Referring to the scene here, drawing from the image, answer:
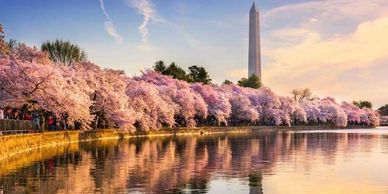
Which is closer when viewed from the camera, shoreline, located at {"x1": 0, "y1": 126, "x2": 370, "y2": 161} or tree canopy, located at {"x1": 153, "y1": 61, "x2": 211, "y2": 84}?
shoreline, located at {"x1": 0, "y1": 126, "x2": 370, "y2": 161}

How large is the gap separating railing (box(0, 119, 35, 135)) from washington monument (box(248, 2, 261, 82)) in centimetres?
12097

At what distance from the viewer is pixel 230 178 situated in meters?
28.5

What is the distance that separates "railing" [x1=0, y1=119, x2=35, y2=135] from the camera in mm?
41338

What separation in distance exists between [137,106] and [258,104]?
6048 cm

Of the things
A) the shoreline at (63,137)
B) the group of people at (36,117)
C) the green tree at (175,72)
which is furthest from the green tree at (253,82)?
the group of people at (36,117)

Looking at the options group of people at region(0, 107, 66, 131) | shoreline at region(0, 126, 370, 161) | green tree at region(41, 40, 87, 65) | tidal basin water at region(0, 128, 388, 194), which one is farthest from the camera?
green tree at region(41, 40, 87, 65)

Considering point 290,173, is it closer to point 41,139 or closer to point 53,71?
point 41,139

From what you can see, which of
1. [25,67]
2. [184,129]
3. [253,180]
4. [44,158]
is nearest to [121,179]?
[253,180]

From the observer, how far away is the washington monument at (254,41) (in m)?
169

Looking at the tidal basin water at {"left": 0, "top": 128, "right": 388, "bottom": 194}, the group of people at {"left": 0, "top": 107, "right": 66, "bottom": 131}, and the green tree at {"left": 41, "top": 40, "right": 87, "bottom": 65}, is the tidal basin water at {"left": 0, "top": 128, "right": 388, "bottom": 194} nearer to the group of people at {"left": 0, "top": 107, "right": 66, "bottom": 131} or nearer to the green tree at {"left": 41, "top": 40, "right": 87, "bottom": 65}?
the group of people at {"left": 0, "top": 107, "right": 66, "bottom": 131}

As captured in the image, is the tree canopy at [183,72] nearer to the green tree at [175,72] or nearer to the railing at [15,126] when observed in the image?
the green tree at [175,72]

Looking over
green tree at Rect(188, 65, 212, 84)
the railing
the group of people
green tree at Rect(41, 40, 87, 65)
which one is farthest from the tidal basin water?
green tree at Rect(188, 65, 212, 84)

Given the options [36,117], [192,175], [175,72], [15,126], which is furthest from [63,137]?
[175,72]

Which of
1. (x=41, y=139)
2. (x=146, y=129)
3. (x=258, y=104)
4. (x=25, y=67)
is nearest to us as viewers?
(x=41, y=139)
